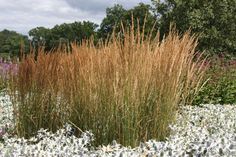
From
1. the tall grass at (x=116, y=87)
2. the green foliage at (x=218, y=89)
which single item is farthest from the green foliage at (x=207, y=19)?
the tall grass at (x=116, y=87)

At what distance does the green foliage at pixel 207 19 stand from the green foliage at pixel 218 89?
37.5 ft

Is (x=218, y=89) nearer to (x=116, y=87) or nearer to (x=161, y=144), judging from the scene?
(x=116, y=87)

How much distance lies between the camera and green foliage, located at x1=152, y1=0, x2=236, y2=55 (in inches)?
891

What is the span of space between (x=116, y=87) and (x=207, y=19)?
18987mm

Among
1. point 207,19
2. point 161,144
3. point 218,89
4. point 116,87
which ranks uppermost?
point 207,19

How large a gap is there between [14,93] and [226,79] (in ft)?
19.2

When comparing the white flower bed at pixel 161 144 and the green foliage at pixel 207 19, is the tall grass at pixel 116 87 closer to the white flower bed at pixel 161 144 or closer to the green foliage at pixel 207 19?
the white flower bed at pixel 161 144

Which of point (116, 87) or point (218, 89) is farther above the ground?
point (116, 87)

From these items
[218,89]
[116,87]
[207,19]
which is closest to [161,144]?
[116,87]

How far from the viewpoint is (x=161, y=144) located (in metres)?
4.18

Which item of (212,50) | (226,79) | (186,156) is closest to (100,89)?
(186,156)

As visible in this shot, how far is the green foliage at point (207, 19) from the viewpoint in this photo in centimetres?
2262

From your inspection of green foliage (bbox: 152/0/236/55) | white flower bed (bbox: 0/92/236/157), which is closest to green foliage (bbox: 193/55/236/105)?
white flower bed (bbox: 0/92/236/157)

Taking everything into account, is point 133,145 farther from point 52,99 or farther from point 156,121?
point 52,99
